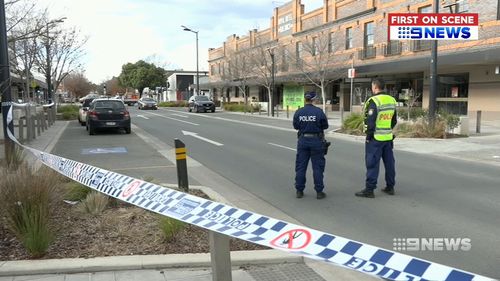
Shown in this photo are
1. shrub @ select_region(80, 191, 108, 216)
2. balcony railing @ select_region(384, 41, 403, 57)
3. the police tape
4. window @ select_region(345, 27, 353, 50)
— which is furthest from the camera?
window @ select_region(345, 27, 353, 50)

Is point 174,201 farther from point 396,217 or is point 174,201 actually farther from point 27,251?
point 396,217

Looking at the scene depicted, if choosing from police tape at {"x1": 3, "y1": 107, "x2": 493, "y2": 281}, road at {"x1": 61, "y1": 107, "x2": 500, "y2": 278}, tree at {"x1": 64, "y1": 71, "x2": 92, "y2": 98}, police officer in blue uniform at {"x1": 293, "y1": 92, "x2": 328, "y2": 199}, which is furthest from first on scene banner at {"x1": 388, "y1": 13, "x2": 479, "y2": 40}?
tree at {"x1": 64, "y1": 71, "x2": 92, "y2": 98}

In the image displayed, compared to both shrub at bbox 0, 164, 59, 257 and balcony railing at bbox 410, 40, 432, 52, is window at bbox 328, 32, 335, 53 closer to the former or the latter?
balcony railing at bbox 410, 40, 432, 52

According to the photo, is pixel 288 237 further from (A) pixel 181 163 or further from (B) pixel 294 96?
(B) pixel 294 96

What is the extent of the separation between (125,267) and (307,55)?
40565 millimetres

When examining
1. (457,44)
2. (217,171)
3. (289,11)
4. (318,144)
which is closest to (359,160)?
(217,171)

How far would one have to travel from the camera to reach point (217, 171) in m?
10.8

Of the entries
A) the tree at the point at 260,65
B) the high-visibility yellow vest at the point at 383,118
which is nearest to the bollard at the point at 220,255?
the high-visibility yellow vest at the point at 383,118

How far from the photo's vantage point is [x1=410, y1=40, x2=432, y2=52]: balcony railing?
96.6 ft

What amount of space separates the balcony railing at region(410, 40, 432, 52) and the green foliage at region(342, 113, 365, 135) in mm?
11455

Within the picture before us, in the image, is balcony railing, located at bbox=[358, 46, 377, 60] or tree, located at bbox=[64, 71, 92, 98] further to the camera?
tree, located at bbox=[64, 71, 92, 98]

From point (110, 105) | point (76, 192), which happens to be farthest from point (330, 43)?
point (76, 192)

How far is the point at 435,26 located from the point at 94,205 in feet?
52.4

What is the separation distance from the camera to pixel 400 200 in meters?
7.67
